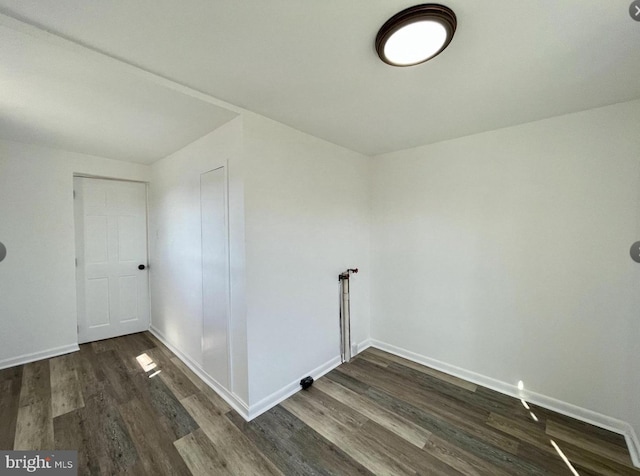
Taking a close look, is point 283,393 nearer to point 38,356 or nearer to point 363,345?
point 363,345

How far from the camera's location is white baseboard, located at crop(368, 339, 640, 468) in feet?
5.69

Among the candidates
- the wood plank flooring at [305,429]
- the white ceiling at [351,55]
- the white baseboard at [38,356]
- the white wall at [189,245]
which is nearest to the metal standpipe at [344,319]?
the wood plank flooring at [305,429]

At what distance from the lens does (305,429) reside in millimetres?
1856

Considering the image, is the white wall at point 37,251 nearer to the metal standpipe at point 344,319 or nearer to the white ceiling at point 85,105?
the white ceiling at point 85,105

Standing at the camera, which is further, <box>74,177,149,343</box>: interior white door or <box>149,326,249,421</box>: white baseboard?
<box>74,177,149,343</box>: interior white door

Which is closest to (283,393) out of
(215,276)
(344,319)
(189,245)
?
(344,319)

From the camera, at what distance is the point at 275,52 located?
1.31 meters

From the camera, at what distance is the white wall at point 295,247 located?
2.01 metres

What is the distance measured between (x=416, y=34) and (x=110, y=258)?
13.6 ft

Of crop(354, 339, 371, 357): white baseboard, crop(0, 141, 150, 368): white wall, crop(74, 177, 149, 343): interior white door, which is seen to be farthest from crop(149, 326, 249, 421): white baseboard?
crop(354, 339, 371, 357): white baseboard

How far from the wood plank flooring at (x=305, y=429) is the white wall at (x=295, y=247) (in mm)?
345

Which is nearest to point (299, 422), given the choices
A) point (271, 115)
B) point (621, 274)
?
point (271, 115)

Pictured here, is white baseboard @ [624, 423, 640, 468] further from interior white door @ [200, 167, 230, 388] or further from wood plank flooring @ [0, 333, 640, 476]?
interior white door @ [200, 167, 230, 388]

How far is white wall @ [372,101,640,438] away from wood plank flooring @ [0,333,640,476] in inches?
14.4
